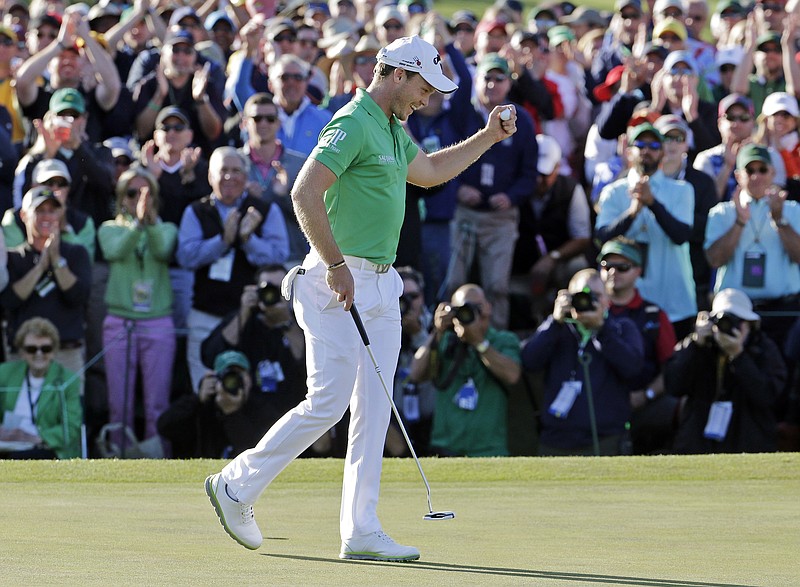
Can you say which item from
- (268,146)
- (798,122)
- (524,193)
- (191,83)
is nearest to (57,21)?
(191,83)

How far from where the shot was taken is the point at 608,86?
13578 millimetres

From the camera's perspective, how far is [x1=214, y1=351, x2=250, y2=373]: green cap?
10.5 metres

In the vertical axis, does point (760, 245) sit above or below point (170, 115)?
below

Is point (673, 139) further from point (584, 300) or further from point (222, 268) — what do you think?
point (222, 268)

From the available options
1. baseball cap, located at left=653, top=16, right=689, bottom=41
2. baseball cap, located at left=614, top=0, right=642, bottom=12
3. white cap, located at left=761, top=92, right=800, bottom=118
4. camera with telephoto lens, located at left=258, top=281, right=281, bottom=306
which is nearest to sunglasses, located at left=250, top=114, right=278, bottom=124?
camera with telephoto lens, located at left=258, top=281, right=281, bottom=306

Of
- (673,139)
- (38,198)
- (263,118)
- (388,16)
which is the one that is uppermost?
(388,16)

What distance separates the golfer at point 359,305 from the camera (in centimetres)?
545

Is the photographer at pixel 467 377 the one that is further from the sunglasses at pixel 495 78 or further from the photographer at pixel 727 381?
the sunglasses at pixel 495 78

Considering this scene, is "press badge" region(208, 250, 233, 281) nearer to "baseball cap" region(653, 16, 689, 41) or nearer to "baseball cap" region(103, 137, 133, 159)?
"baseball cap" region(103, 137, 133, 159)

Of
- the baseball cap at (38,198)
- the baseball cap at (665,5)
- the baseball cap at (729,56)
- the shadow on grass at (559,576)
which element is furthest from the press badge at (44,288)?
the baseball cap at (665,5)

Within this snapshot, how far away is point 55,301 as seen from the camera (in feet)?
35.9

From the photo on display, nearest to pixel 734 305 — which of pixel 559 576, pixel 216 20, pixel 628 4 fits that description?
pixel 628 4

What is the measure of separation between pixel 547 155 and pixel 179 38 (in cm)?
321

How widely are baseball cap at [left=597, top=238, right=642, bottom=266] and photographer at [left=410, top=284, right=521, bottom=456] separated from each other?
957 millimetres
